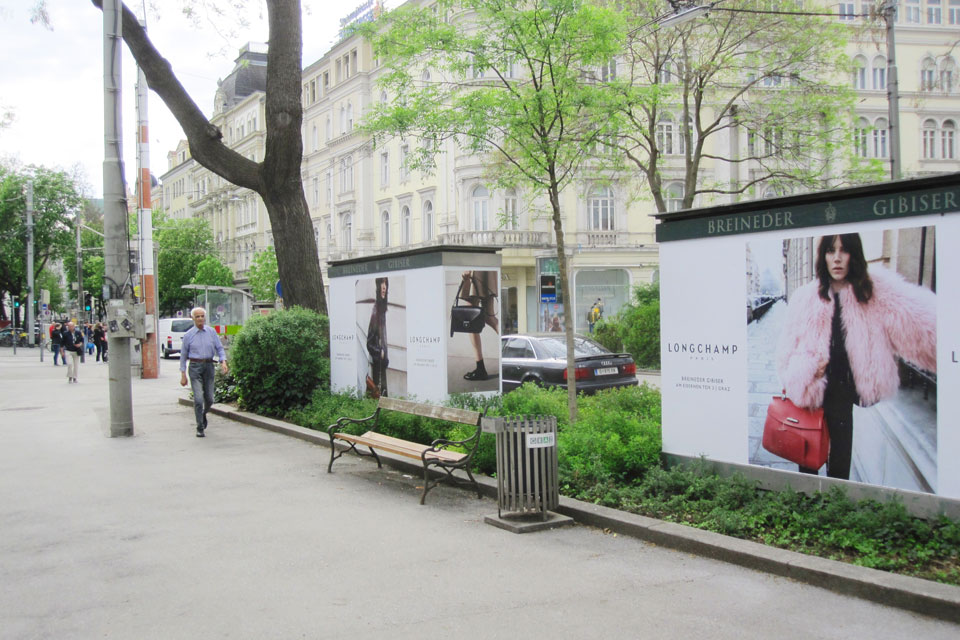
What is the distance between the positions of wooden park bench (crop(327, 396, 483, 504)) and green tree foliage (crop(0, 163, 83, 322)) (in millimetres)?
65403

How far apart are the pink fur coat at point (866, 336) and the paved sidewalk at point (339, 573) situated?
5.52ft

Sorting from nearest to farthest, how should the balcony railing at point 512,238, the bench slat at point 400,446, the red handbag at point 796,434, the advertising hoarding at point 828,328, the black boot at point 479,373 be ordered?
the advertising hoarding at point 828,328 < the red handbag at point 796,434 < the bench slat at point 400,446 < the black boot at point 479,373 < the balcony railing at point 512,238

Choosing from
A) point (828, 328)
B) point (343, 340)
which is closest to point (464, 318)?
point (343, 340)

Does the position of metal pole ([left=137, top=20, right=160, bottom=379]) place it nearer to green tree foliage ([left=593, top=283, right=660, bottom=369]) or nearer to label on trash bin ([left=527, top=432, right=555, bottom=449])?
green tree foliage ([left=593, top=283, right=660, bottom=369])

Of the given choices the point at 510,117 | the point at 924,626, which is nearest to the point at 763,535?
the point at 924,626

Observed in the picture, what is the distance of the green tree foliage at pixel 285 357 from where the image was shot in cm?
1359

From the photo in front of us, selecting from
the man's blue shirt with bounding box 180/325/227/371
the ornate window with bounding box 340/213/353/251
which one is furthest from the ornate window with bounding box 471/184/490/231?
the man's blue shirt with bounding box 180/325/227/371

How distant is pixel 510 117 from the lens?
1059 centimetres

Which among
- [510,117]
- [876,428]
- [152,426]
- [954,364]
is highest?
[510,117]

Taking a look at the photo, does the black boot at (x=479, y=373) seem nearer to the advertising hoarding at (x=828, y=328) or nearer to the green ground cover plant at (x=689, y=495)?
the green ground cover plant at (x=689, y=495)

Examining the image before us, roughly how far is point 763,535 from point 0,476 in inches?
337

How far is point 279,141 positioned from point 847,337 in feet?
37.4

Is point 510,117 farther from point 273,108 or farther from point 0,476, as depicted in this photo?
point 0,476

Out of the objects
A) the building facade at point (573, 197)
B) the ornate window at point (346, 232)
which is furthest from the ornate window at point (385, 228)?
the ornate window at point (346, 232)
